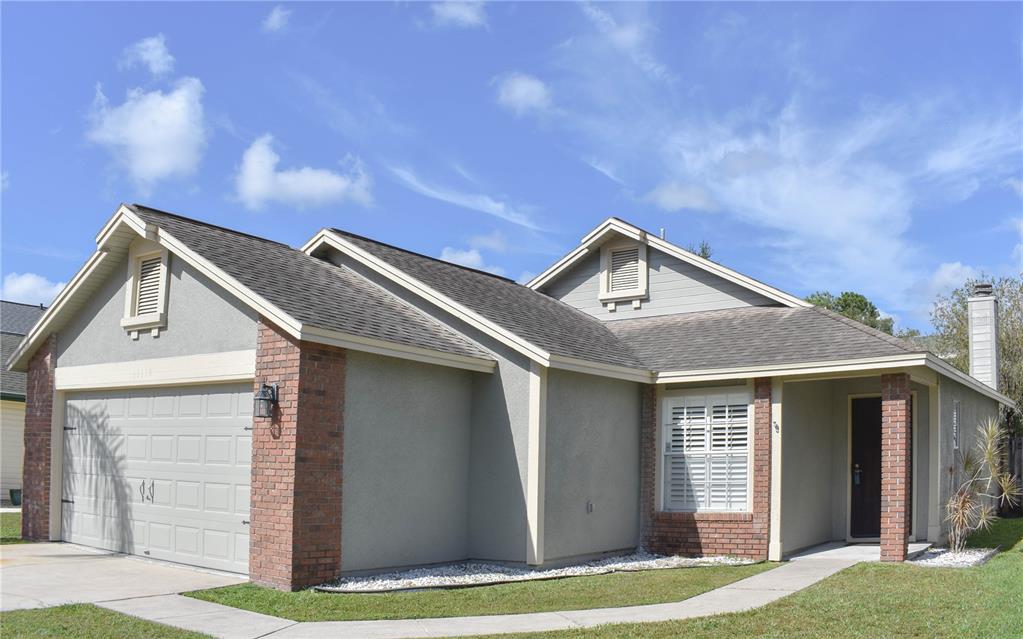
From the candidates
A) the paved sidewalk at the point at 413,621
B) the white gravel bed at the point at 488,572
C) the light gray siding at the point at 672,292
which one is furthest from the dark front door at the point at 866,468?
the paved sidewalk at the point at 413,621

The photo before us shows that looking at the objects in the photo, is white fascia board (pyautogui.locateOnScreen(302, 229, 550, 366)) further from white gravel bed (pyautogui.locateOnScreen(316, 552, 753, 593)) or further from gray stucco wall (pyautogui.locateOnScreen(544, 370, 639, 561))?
white gravel bed (pyautogui.locateOnScreen(316, 552, 753, 593))

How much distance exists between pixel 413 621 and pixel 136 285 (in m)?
7.47

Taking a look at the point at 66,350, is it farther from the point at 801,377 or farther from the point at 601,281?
the point at 801,377

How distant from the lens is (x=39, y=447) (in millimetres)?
15078

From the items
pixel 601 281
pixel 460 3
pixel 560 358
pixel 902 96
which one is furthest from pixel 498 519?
pixel 902 96

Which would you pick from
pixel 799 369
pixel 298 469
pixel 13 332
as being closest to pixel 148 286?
pixel 298 469

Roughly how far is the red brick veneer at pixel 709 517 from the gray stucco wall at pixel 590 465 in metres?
0.18

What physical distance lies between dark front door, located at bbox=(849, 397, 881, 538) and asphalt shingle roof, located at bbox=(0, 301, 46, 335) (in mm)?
25631

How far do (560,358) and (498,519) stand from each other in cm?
248

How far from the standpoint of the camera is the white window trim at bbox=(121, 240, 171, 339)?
12.9 meters

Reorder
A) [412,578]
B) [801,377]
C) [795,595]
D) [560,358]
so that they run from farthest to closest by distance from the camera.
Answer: [801,377], [560,358], [412,578], [795,595]

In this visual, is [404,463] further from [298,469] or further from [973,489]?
[973,489]

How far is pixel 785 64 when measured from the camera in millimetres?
16125

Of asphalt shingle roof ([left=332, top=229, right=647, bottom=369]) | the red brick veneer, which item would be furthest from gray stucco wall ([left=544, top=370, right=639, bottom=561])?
asphalt shingle roof ([left=332, top=229, right=647, bottom=369])
